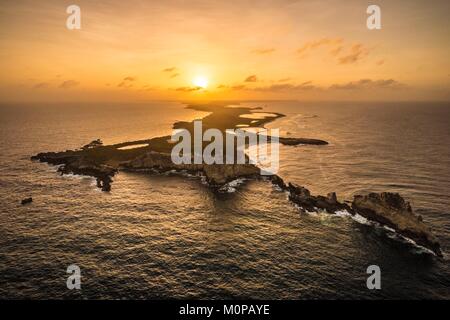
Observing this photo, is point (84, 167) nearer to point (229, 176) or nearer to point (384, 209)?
point (229, 176)

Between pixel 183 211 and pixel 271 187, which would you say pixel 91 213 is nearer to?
pixel 183 211

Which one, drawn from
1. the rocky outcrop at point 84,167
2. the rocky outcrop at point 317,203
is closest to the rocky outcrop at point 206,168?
the rocky outcrop at point 84,167

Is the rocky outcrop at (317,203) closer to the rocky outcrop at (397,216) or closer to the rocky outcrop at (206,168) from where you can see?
the rocky outcrop at (397,216)

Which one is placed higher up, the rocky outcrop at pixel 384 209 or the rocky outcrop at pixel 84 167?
the rocky outcrop at pixel 84 167

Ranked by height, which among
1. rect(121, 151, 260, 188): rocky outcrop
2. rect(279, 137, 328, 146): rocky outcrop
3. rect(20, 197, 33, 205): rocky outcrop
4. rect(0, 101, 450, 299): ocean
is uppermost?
rect(279, 137, 328, 146): rocky outcrop

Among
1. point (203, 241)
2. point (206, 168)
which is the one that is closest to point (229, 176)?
point (206, 168)

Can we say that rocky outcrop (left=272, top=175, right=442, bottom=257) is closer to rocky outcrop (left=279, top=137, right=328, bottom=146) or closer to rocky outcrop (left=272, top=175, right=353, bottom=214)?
rocky outcrop (left=272, top=175, right=353, bottom=214)

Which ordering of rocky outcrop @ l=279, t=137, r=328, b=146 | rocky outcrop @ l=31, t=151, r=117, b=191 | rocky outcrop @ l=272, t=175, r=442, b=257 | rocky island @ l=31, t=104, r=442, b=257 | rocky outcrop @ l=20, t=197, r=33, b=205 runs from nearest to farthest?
rocky outcrop @ l=272, t=175, r=442, b=257, rocky island @ l=31, t=104, r=442, b=257, rocky outcrop @ l=20, t=197, r=33, b=205, rocky outcrop @ l=31, t=151, r=117, b=191, rocky outcrop @ l=279, t=137, r=328, b=146

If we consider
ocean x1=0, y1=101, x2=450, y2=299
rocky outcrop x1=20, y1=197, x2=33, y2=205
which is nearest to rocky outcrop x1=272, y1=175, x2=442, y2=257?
ocean x1=0, y1=101, x2=450, y2=299
